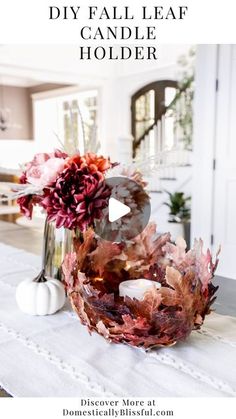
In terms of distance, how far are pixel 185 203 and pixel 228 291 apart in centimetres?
191

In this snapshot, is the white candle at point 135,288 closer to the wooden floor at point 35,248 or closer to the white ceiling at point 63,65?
the wooden floor at point 35,248

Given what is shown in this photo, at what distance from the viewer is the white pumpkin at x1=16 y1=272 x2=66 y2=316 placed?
0.75 m

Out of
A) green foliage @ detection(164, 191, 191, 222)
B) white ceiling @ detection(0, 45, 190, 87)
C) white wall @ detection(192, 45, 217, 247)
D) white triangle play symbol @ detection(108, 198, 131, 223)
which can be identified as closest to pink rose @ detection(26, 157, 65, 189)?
white triangle play symbol @ detection(108, 198, 131, 223)

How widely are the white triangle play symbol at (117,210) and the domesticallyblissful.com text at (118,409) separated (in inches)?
12.6

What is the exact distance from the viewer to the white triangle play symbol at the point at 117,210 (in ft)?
2.35

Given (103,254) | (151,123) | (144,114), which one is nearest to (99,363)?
(103,254)

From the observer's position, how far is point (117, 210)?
2.39 ft

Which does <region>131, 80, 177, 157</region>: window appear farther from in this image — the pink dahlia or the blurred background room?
the pink dahlia

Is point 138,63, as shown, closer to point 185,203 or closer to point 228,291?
point 185,203

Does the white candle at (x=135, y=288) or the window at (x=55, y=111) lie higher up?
the window at (x=55, y=111)

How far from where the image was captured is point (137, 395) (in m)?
0.52

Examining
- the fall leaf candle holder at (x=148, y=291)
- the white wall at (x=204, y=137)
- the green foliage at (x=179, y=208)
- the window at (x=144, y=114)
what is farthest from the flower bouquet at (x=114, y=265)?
the window at (x=144, y=114)

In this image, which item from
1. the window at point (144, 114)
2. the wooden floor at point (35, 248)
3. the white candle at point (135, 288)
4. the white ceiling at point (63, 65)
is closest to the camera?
the white candle at point (135, 288)

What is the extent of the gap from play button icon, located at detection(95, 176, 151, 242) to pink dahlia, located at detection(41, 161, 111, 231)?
0.02 metres
